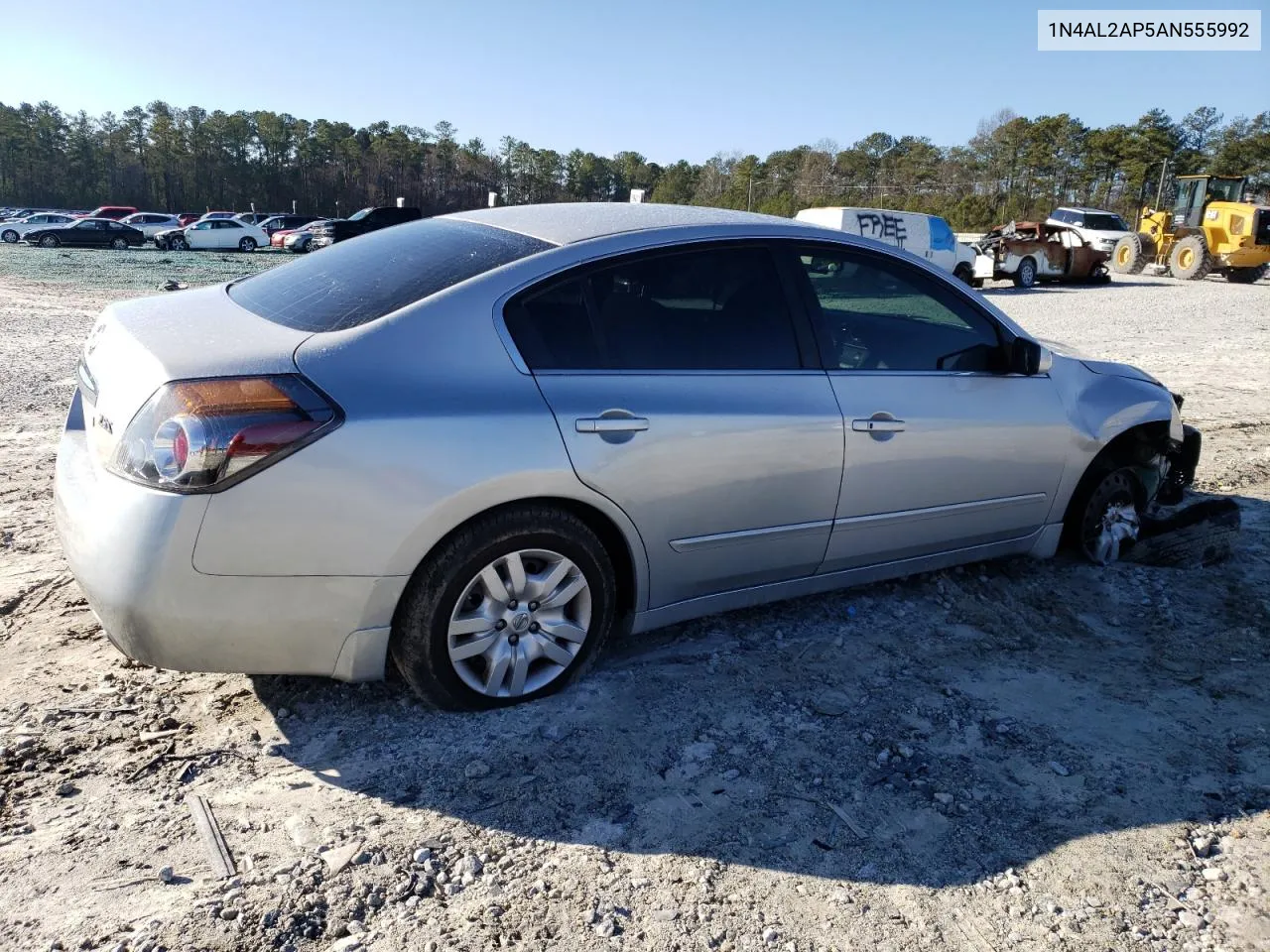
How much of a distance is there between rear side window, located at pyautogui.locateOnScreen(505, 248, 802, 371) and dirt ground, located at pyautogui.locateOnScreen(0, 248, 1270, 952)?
3.74ft

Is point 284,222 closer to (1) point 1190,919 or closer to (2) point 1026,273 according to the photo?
(2) point 1026,273

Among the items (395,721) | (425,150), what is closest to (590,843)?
(395,721)

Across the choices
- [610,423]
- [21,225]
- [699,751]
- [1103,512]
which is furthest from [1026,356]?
[21,225]

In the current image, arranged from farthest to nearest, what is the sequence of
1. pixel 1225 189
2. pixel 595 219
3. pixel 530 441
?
pixel 1225 189
pixel 595 219
pixel 530 441

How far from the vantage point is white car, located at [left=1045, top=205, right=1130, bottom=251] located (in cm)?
2984

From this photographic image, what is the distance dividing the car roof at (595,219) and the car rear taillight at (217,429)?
1094 millimetres

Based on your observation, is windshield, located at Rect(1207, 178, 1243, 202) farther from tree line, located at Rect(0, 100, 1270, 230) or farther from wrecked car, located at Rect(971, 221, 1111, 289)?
tree line, located at Rect(0, 100, 1270, 230)

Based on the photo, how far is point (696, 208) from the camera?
12.6 ft

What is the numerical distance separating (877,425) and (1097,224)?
3166cm

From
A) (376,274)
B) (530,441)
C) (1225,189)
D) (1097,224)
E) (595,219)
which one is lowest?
(530,441)

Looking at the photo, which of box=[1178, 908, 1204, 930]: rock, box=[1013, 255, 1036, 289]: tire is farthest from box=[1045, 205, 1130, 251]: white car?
box=[1178, 908, 1204, 930]: rock

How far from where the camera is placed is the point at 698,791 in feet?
8.94

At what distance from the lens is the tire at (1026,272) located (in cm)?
2491

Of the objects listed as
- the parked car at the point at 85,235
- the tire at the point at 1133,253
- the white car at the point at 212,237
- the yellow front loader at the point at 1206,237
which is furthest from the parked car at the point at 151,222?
the yellow front loader at the point at 1206,237
